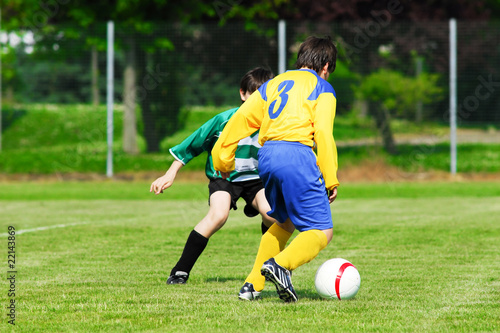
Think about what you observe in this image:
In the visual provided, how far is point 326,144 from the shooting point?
4.23 meters

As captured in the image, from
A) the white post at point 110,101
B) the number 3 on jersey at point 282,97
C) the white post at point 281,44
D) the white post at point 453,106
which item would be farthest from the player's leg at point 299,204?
the white post at point 110,101

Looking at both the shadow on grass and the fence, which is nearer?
the shadow on grass

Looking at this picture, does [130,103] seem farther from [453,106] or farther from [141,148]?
[453,106]

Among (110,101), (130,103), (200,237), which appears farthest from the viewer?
(130,103)

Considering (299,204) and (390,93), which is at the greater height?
→ (390,93)

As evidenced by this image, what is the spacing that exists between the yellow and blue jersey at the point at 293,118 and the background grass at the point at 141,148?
10.9 metres

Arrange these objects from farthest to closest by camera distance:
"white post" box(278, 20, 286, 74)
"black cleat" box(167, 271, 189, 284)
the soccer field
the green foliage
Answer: the green foliage
"white post" box(278, 20, 286, 74)
"black cleat" box(167, 271, 189, 284)
the soccer field

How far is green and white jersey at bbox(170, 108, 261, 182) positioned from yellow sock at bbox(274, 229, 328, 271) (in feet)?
3.74

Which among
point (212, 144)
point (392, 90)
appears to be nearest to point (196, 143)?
point (212, 144)

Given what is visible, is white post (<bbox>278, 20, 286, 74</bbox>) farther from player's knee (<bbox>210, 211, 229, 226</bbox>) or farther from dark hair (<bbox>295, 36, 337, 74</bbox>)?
dark hair (<bbox>295, 36, 337, 74</bbox>)

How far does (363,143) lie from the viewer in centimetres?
1555

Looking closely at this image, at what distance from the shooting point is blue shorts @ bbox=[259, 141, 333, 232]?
4.27 meters

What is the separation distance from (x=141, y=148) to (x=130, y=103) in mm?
1049

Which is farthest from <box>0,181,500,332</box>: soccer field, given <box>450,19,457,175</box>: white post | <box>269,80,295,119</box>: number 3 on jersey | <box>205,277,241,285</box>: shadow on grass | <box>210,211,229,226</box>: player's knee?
<box>450,19,457,175</box>: white post
